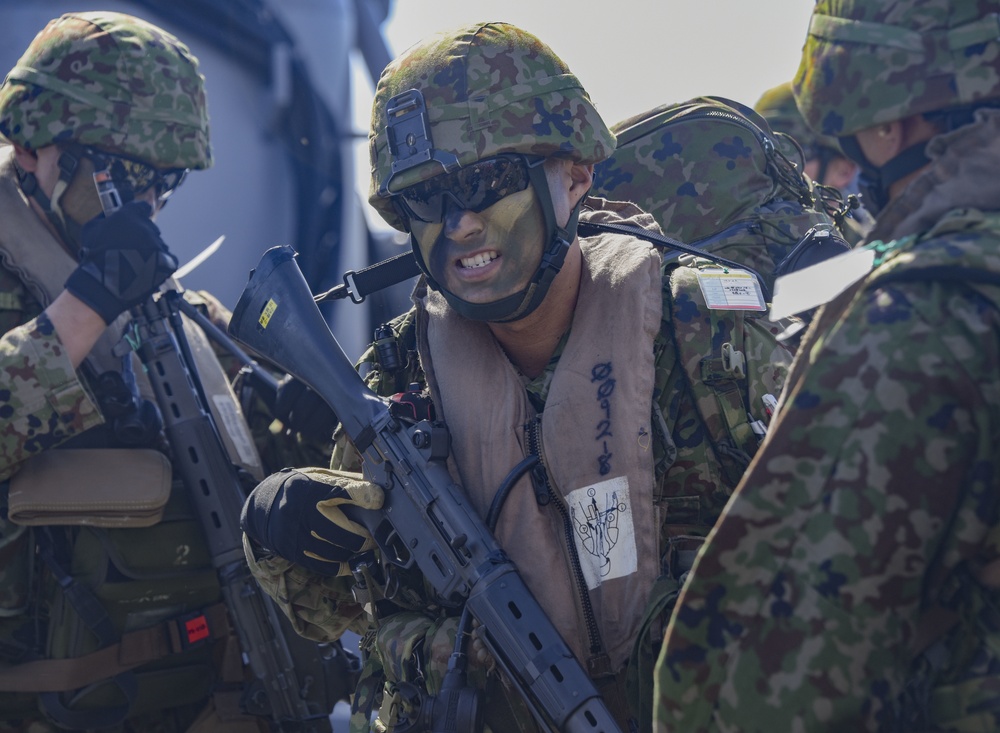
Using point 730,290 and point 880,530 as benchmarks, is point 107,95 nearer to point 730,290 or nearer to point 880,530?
point 730,290

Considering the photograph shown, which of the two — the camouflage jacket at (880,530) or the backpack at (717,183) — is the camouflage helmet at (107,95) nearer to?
the backpack at (717,183)

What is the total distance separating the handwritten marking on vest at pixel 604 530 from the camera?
100 inches

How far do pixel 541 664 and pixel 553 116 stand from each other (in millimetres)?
1350

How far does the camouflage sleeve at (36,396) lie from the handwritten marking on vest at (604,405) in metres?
1.81

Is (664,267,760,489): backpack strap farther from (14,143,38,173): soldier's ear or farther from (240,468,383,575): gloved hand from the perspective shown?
(14,143,38,173): soldier's ear

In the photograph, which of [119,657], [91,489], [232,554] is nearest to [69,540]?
[91,489]

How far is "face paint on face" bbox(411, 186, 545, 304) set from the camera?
2848 mm

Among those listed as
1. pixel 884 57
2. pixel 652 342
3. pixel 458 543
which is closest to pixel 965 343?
pixel 884 57

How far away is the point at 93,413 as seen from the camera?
12.2ft

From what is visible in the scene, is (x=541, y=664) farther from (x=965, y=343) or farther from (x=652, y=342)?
(x=965, y=343)

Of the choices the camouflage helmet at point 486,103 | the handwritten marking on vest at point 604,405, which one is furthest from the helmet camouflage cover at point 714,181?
the handwritten marking on vest at point 604,405

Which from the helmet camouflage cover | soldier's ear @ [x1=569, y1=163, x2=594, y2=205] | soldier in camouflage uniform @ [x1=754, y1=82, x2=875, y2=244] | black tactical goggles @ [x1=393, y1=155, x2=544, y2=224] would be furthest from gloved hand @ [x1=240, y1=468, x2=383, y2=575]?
soldier in camouflage uniform @ [x1=754, y1=82, x2=875, y2=244]

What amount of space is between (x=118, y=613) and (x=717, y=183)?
2386 mm

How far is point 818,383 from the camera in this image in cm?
173
